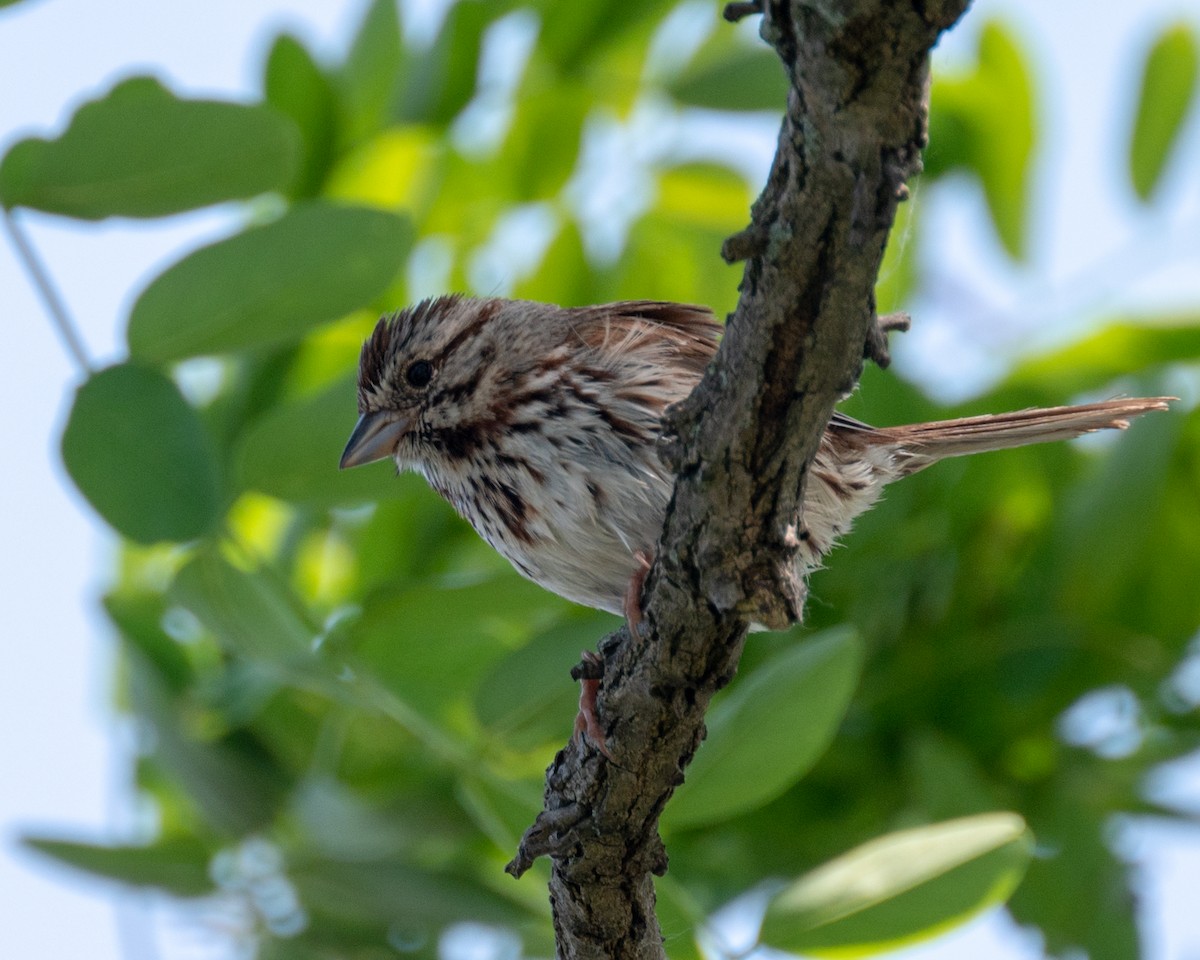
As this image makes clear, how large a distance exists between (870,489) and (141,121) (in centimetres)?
165

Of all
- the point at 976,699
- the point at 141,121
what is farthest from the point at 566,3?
the point at 976,699

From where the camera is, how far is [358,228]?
2777 millimetres

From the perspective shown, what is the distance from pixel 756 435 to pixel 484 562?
2.06 m

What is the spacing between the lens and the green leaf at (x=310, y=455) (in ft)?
9.57

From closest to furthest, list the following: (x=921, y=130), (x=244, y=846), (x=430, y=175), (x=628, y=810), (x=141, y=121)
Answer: (x=921, y=130)
(x=628, y=810)
(x=141, y=121)
(x=244, y=846)
(x=430, y=175)

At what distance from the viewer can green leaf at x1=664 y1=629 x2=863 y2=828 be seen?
263 centimetres

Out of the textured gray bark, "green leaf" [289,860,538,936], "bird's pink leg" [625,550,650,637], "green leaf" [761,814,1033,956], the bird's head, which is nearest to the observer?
the textured gray bark

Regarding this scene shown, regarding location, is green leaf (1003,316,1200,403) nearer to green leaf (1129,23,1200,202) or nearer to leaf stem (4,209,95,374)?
green leaf (1129,23,1200,202)

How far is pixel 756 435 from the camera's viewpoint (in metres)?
1.95

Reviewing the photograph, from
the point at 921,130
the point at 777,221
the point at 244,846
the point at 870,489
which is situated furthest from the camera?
the point at 244,846

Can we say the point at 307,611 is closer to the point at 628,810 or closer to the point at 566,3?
the point at 628,810

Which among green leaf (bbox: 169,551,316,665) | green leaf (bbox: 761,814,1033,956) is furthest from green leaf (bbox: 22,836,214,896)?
→ green leaf (bbox: 761,814,1033,956)

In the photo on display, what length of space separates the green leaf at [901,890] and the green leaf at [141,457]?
127cm

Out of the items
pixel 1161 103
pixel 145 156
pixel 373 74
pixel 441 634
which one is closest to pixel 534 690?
pixel 441 634
